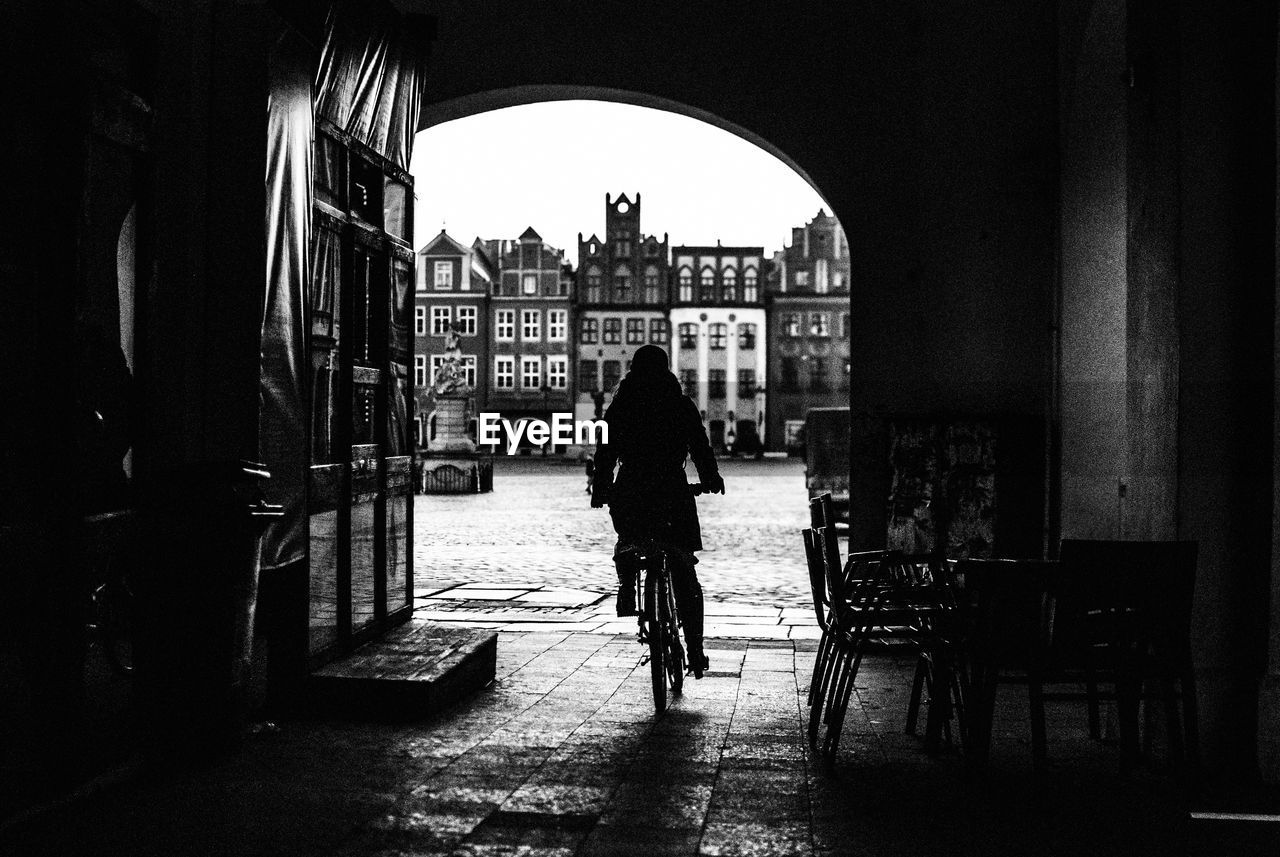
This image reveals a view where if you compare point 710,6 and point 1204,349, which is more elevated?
point 710,6

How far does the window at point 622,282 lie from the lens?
74.6 m

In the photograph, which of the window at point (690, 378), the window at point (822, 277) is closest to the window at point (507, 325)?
the window at point (690, 378)

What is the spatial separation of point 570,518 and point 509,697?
15387 mm

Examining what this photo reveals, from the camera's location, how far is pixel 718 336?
7438 centimetres

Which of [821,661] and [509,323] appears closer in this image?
[821,661]

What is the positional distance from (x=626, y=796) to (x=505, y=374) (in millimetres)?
68531

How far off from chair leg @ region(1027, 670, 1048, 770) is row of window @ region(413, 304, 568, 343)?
6820 centimetres

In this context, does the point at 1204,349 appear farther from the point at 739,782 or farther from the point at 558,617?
the point at 558,617

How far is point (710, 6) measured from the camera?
29.4ft

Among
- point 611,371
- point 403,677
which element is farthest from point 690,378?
point 403,677

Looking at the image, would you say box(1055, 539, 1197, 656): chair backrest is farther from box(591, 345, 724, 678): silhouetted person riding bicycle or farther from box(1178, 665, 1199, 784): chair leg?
box(591, 345, 724, 678): silhouetted person riding bicycle

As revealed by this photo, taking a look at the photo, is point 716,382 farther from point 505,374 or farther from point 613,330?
point 505,374

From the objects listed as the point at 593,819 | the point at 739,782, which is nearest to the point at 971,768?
the point at 739,782

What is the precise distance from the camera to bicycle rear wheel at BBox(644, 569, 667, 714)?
6.33 m
